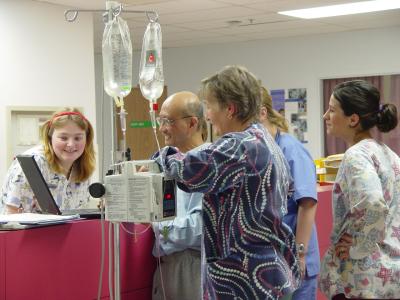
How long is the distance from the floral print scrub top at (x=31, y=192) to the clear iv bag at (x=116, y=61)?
802 mm

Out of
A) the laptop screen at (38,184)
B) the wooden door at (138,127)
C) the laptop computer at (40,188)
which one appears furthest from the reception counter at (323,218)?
the wooden door at (138,127)

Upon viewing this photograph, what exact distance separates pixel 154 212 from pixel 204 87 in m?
0.44

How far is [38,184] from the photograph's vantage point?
2363 mm

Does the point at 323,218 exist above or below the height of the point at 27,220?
below

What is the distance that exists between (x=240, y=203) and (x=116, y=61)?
0.58 metres

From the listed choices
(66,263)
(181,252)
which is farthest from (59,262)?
(181,252)

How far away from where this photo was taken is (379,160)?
2.27 meters

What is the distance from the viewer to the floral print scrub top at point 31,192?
273cm

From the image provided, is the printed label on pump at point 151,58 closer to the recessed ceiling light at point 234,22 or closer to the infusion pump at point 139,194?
the infusion pump at point 139,194

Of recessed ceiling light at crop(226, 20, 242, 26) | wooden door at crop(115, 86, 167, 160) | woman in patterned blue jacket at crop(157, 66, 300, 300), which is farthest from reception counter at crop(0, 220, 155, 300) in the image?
wooden door at crop(115, 86, 167, 160)

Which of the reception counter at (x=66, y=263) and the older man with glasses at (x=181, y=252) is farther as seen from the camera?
the older man with glasses at (x=181, y=252)

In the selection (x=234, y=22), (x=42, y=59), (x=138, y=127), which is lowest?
(x=138, y=127)

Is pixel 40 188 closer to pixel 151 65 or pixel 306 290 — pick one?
pixel 151 65

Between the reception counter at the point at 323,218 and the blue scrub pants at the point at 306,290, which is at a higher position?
the reception counter at the point at 323,218
